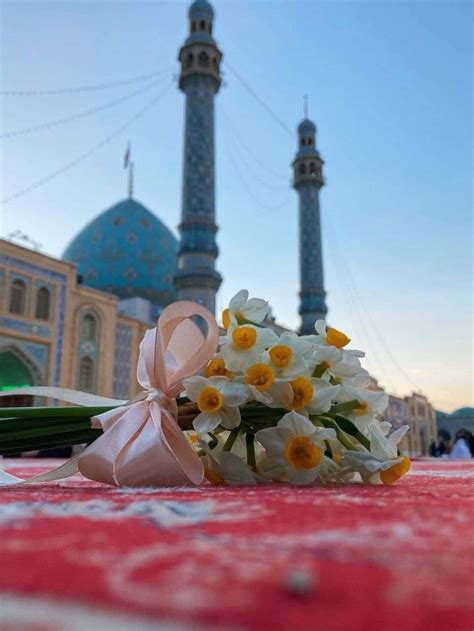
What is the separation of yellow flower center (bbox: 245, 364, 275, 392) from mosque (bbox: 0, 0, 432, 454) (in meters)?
5.98

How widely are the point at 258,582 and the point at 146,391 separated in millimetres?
604

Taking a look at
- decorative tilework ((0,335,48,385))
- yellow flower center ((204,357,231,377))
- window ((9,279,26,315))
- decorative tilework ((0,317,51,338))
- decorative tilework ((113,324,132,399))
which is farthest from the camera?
decorative tilework ((113,324,132,399))

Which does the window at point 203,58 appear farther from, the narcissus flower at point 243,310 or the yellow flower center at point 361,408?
the yellow flower center at point 361,408

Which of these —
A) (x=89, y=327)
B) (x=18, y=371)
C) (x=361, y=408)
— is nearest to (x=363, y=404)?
(x=361, y=408)

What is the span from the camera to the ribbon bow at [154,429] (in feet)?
2.50

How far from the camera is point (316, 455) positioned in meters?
0.73

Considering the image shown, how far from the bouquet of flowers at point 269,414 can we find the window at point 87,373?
887 cm

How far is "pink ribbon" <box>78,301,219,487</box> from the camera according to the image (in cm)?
76

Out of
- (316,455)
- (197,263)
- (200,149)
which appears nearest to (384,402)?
(316,455)

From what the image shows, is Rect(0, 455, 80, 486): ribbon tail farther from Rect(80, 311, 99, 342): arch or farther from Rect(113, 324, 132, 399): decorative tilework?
Rect(113, 324, 132, 399): decorative tilework

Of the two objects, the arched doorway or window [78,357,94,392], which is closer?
the arched doorway

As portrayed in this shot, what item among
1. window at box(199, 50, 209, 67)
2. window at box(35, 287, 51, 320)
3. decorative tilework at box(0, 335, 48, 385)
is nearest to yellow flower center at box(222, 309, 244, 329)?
window at box(199, 50, 209, 67)

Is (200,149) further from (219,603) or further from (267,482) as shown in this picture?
(219,603)

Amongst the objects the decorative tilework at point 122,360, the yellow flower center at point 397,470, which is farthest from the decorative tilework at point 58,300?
the yellow flower center at point 397,470
